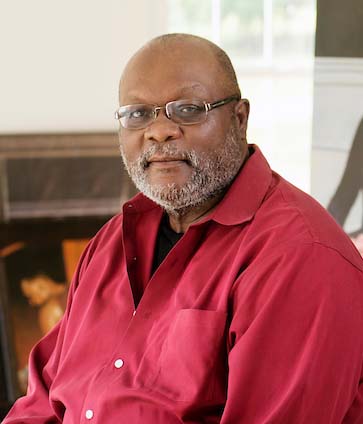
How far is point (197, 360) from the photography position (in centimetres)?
115

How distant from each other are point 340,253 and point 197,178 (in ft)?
1.15

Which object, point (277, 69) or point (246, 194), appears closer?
point (246, 194)

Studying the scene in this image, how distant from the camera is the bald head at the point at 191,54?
1.34 meters

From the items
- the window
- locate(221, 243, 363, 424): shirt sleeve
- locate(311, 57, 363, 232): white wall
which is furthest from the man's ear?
the window

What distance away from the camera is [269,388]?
3.47ft

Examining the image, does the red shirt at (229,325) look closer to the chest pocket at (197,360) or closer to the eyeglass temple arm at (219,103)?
the chest pocket at (197,360)

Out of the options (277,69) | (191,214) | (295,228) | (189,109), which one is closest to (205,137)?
(189,109)

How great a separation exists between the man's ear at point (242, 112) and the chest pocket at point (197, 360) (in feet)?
1.45

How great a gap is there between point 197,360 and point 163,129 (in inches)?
17.7

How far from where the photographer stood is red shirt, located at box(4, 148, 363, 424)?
1055 mm

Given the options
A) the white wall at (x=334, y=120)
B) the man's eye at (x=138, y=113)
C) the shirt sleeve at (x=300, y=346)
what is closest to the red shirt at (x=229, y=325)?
the shirt sleeve at (x=300, y=346)

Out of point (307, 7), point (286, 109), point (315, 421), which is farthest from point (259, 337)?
point (307, 7)

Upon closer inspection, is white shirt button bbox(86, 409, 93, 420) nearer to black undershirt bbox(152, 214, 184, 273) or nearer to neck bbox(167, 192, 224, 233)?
black undershirt bbox(152, 214, 184, 273)

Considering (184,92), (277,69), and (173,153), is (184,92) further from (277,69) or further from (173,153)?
(277,69)
